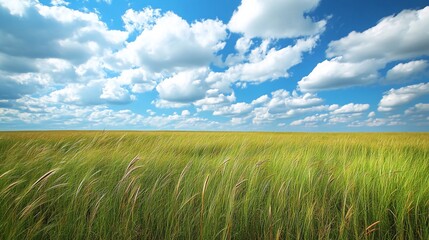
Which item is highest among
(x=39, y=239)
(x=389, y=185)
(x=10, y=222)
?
(x=389, y=185)

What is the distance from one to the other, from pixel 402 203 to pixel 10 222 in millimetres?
3990

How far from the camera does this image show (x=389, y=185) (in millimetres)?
3043

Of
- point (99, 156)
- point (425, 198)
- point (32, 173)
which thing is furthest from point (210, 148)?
point (425, 198)

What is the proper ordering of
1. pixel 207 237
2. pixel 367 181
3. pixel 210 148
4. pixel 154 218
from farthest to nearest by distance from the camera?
pixel 210 148 → pixel 367 181 → pixel 154 218 → pixel 207 237

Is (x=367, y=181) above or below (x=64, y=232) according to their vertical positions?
above

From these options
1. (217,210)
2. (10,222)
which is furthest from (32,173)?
(217,210)

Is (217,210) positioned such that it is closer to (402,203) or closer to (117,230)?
(117,230)

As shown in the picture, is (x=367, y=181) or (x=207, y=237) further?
(x=367, y=181)

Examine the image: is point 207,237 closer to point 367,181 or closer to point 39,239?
point 39,239

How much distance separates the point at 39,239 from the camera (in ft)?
7.13

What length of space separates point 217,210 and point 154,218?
0.76 metres

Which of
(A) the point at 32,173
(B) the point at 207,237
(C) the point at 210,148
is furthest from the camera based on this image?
(C) the point at 210,148

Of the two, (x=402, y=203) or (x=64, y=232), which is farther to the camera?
(x=402, y=203)

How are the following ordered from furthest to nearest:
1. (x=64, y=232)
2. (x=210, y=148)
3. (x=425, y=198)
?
1. (x=210, y=148)
2. (x=425, y=198)
3. (x=64, y=232)
